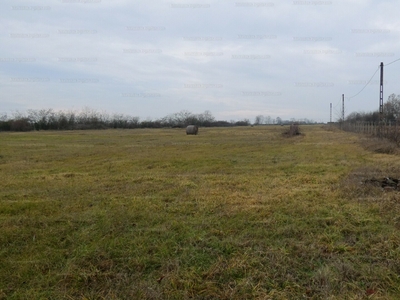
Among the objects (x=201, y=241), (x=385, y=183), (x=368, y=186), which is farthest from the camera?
(x=385, y=183)

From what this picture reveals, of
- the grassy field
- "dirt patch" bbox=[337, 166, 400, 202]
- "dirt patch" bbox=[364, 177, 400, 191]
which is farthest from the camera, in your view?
"dirt patch" bbox=[364, 177, 400, 191]

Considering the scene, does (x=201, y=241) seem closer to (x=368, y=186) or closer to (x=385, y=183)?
(x=368, y=186)

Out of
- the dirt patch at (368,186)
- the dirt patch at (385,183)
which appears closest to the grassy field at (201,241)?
the dirt patch at (368,186)

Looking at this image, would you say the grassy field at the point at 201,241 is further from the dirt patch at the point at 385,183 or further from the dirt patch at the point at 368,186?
the dirt patch at the point at 385,183

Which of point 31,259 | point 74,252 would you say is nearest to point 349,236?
point 74,252

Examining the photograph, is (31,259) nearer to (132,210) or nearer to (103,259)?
(103,259)

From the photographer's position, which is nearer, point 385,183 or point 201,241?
point 201,241

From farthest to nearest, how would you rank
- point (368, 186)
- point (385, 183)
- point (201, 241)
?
point (385, 183) → point (368, 186) → point (201, 241)

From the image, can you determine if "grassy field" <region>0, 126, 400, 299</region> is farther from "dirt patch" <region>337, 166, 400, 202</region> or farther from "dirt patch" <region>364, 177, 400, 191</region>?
"dirt patch" <region>364, 177, 400, 191</region>

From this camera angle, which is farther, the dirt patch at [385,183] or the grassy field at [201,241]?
the dirt patch at [385,183]

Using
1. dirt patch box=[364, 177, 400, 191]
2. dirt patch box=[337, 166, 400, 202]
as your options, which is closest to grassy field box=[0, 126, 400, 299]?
dirt patch box=[337, 166, 400, 202]

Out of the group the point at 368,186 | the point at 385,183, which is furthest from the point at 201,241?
the point at 385,183

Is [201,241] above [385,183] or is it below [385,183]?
below

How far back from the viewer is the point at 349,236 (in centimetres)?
343
